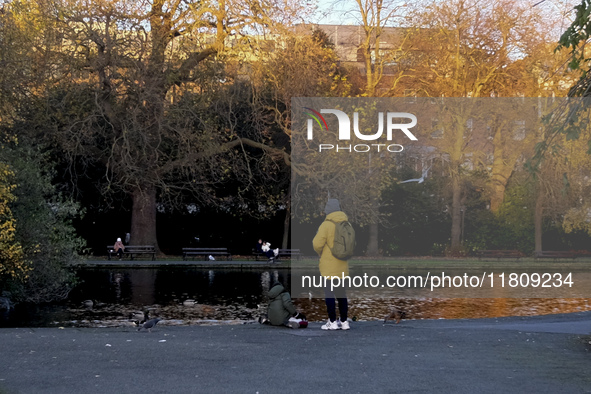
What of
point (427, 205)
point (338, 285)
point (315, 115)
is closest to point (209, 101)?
point (315, 115)

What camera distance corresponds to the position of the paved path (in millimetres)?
7445

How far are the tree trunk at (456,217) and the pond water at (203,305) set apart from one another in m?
16.4

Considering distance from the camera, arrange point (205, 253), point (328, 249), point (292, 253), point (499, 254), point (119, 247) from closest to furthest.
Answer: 1. point (328, 249)
2. point (119, 247)
3. point (292, 253)
4. point (205, 253)
5. point (499, 254)

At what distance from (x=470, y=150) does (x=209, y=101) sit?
54.3 ft

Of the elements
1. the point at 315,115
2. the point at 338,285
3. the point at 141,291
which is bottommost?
the point at 141,291

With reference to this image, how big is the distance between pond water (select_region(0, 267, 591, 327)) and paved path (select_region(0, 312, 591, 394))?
4178 mm

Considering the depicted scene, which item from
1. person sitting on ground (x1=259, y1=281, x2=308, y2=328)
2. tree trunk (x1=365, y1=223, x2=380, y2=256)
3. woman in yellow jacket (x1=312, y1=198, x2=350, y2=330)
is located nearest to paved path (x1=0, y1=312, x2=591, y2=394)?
person sitting on ground (x1=259, y1=281, x2=308, y2=328)

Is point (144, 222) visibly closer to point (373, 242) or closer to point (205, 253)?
point (205, 253)

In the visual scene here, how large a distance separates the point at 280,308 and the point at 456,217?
28.3 m

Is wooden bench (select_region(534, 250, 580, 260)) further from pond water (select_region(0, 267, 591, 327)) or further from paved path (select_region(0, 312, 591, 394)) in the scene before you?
paved path (select_region(0, 312, 591, 394))

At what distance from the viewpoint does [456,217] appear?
39.2m

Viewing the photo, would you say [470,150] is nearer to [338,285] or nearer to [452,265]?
[452,265]

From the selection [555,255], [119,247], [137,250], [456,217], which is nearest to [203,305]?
[119,247]

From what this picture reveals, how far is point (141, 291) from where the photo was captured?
71.4 ft
